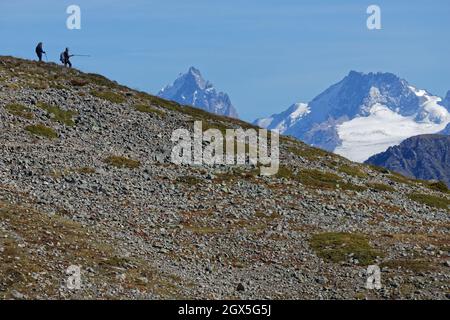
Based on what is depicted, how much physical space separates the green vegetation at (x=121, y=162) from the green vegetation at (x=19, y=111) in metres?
12.9

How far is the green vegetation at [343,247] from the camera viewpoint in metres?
54.2

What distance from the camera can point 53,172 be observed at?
210 ft

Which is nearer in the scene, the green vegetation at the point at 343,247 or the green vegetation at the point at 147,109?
the green vegetation at the point at 343,247

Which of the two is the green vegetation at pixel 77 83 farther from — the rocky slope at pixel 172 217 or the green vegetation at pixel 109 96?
the green vegetation at pixel 109 96

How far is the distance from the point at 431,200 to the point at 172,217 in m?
35.6

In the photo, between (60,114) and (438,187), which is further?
(438,187)

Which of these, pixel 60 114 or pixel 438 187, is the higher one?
pixel 60 114

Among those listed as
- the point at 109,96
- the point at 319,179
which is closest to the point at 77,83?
the point at 109,96

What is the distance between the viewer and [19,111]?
3219 inches

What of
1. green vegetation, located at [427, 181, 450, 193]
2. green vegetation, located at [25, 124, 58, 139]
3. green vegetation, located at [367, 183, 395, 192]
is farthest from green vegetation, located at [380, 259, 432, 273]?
green vegetation, located at [427, 181, 450, 193]

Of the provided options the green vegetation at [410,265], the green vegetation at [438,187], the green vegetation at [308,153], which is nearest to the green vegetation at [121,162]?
the green vegetation at [308,153]

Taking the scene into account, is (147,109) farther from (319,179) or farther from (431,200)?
(431,200)

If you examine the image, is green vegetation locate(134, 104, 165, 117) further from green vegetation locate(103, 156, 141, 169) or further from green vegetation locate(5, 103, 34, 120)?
green vegetation locate(103, 156, 141, 169)

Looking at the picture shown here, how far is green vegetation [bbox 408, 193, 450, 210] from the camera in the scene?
82.5m
